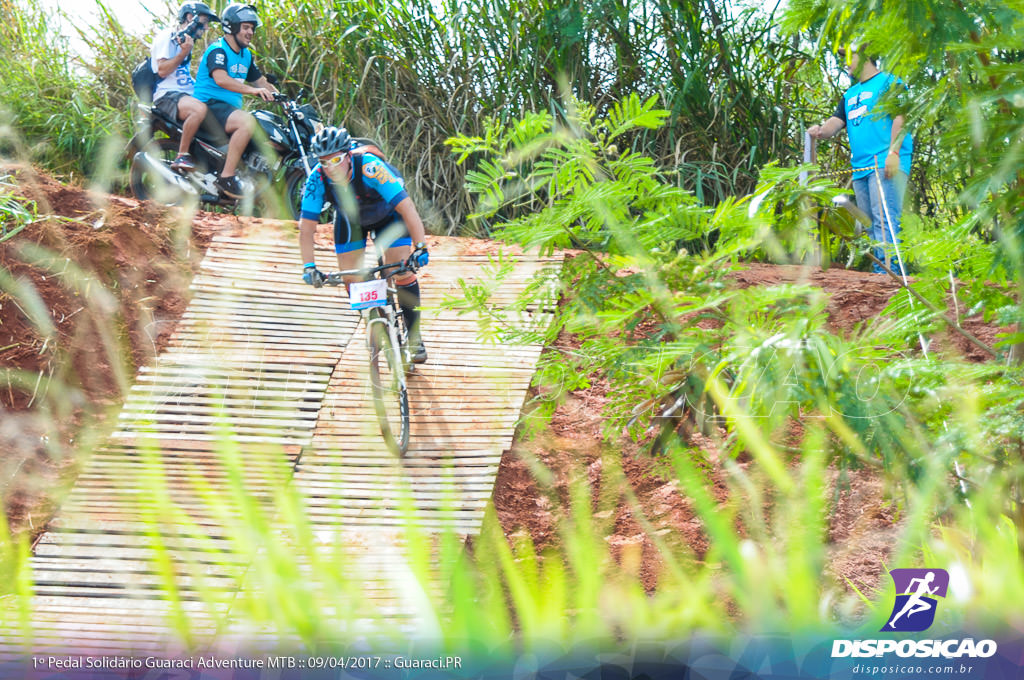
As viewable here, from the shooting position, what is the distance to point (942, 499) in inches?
Answer: 109

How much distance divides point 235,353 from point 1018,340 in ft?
15.5

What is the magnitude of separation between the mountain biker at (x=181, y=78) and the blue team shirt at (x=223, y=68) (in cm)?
12

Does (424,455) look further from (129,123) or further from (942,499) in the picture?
(129,123)

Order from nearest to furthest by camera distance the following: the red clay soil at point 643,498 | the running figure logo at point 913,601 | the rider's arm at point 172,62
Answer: the running figure logo at point 913,601 → the red clay soil at point 643,498 → the rider's arm at point 172,62

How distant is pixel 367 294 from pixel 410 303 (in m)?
0.97

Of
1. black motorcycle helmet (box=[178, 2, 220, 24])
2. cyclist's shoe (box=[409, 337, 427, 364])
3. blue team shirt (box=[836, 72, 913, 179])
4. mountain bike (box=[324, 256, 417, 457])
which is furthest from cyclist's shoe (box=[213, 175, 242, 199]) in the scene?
blue team shirt (box=[836, 72, 913, 179])

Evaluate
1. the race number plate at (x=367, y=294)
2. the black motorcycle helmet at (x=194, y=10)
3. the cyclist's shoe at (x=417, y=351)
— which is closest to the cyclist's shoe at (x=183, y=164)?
the black motorcycle helmet at (x=194, y=10)

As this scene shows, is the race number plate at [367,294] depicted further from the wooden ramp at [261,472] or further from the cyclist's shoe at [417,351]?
the cyclist's shoe at [417,351]

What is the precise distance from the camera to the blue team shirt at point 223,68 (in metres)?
7.46

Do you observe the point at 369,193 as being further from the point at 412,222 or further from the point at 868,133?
the point at 868,133

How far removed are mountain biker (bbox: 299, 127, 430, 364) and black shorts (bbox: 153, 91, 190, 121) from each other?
3.06 m

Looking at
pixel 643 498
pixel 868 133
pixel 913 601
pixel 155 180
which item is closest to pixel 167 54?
pixel 155 180

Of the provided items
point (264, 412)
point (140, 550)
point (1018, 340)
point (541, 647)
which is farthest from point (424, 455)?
point (1018, 340)

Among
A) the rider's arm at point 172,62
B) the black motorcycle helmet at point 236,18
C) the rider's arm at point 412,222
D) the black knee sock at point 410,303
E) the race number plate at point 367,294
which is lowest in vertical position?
the black knee sock at point 410,303
